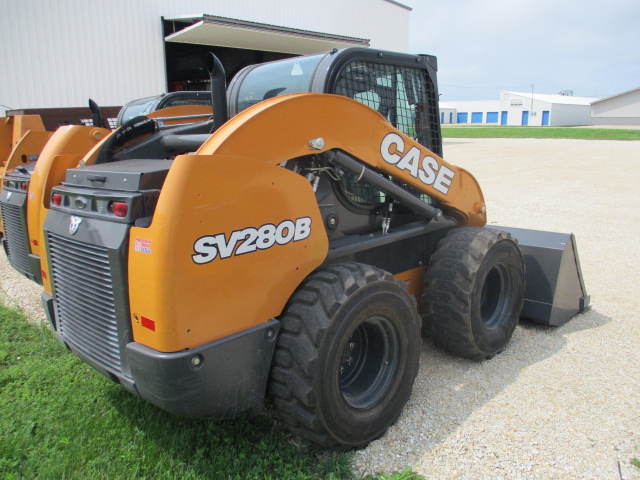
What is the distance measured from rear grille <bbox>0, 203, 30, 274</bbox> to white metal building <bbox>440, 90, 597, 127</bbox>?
7745 centimetres

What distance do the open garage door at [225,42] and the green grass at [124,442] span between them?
13226mm

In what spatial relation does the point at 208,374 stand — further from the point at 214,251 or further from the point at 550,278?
the point at 550,278

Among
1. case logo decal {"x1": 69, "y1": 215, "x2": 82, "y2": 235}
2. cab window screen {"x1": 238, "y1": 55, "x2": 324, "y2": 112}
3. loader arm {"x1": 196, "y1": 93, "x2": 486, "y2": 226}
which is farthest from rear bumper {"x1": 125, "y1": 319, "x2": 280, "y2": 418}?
cab window screen {"x1": 238, "y1": 55, "x2": 324, "y2": 112}

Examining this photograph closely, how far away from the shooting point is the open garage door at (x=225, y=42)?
1533 cm

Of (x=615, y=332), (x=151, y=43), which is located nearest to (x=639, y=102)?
(x=151, y=43)

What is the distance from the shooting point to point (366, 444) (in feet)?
8.97

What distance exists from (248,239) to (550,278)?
9.48 ft

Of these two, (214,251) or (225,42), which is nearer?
(214,251)

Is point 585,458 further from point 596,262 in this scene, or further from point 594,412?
point 596,262

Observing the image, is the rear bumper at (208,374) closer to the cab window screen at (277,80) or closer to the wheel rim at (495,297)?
the cab window screen at (277,80)

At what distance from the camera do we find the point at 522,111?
8362 cm

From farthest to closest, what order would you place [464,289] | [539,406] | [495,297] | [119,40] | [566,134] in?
[566,134]
[119,40]
[495,297]
[464,289]
[539,406]

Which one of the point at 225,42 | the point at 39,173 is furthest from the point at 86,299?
the point at 225,42

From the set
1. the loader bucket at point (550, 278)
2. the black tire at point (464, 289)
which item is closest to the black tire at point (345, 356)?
the black tire at point (464, 289)
